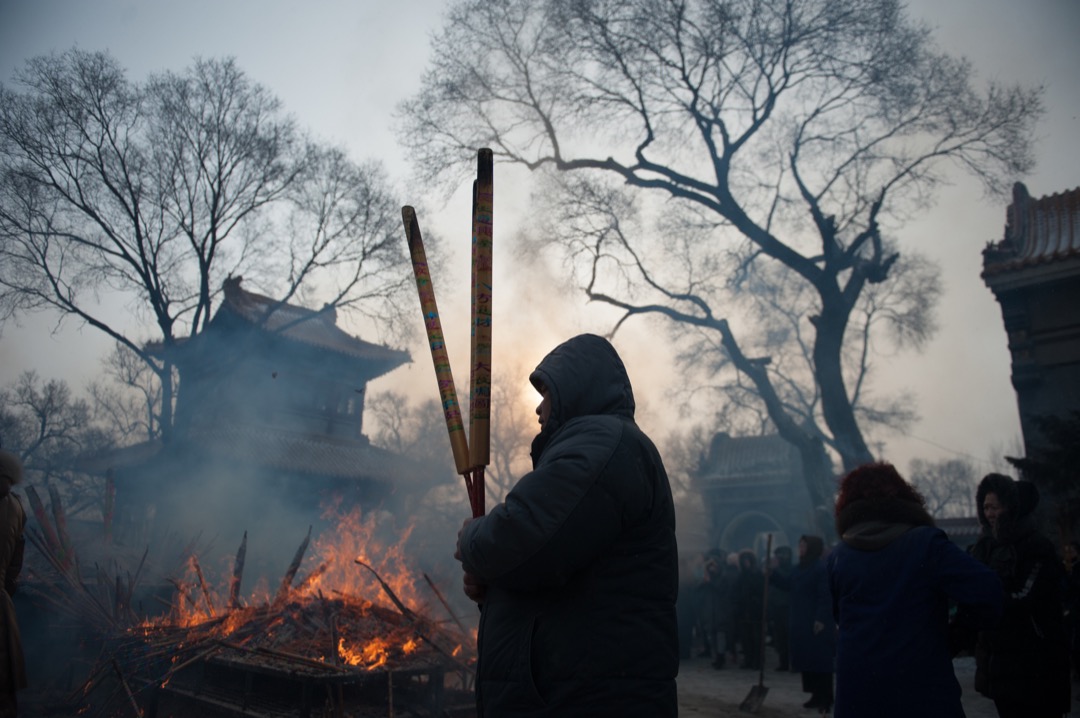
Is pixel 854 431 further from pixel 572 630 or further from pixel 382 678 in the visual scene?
pixel 572 630

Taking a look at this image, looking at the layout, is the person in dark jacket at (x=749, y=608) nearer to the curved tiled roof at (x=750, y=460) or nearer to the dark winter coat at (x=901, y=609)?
the dark winter coat at (x=901, y=609)

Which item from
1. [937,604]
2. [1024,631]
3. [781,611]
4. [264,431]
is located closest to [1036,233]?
[781,611]

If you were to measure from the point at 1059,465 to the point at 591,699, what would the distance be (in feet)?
31.9

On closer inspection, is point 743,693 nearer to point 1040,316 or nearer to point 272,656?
point 272,656

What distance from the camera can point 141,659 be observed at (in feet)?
18.2

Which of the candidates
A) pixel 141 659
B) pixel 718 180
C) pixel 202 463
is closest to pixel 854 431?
pixel 718 180

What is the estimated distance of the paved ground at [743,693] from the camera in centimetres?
669


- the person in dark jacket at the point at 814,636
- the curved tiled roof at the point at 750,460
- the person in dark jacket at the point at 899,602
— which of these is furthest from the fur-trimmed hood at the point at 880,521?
the curved tiled roof at the point at 750,460

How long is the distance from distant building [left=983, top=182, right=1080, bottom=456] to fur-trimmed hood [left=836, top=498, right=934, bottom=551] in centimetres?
855

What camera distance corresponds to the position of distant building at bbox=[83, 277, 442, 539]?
62.2 ft

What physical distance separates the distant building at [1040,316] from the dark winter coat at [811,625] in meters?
5.27

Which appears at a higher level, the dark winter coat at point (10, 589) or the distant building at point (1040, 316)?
the distant building at point (1040, 316)

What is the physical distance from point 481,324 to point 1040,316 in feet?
37.2

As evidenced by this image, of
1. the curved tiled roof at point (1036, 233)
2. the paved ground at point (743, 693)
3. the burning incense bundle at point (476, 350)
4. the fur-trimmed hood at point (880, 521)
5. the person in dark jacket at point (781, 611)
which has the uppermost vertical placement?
the curved tiled roof at point (1036, 233)
